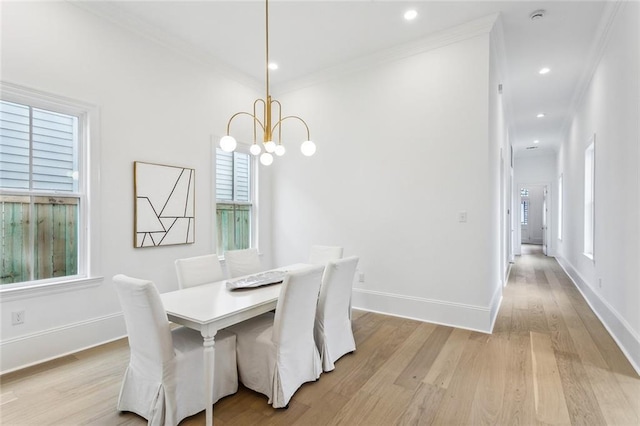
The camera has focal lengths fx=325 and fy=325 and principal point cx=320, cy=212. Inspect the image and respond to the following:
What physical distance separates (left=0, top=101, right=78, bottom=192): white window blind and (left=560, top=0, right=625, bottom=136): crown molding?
5.30 metres

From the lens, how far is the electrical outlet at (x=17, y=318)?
8.75ft

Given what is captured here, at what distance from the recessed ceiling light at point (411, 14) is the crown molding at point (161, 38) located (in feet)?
7.96

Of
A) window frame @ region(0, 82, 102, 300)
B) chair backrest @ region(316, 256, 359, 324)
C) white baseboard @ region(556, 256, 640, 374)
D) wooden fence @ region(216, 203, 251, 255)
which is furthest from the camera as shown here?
wooden fence @ region(216, 203, 251, 255)

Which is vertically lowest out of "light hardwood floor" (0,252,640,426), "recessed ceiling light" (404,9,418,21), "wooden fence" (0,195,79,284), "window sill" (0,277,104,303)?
"light hardwood floor" (0,252,640,426)

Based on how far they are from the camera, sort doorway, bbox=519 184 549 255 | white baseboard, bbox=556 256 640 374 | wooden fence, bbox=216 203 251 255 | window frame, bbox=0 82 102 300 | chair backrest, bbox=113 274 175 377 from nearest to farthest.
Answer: chair backrest, bbox=113 274 175 377, white baseboard, bbox=556 256 640 374, window frame, bbox=0 82 102 300, wooden fence, bbox=216 203 251 255, doorway, bbox=519 184 549 255

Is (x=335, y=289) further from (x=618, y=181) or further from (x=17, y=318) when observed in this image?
(x=618, y=181)

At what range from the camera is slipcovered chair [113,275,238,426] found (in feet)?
6.09

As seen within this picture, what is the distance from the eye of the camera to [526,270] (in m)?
7.16

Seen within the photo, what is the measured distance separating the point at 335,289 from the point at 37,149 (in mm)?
2889

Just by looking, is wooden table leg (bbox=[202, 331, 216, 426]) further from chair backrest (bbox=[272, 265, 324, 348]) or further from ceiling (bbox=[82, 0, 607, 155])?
ceiling (bbox=[82, 0, 607, 155])

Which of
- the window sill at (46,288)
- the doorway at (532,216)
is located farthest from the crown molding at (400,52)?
the doorway at (532,216)

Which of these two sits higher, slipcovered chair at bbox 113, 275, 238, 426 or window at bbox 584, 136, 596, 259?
window at bbox 584, 136, 596, 259

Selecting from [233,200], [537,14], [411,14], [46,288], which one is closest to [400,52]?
[411,14]

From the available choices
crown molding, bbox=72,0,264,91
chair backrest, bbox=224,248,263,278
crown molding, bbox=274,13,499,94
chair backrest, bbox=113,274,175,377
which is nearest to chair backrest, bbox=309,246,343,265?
chair backrest, bbox=224,248,263,278
